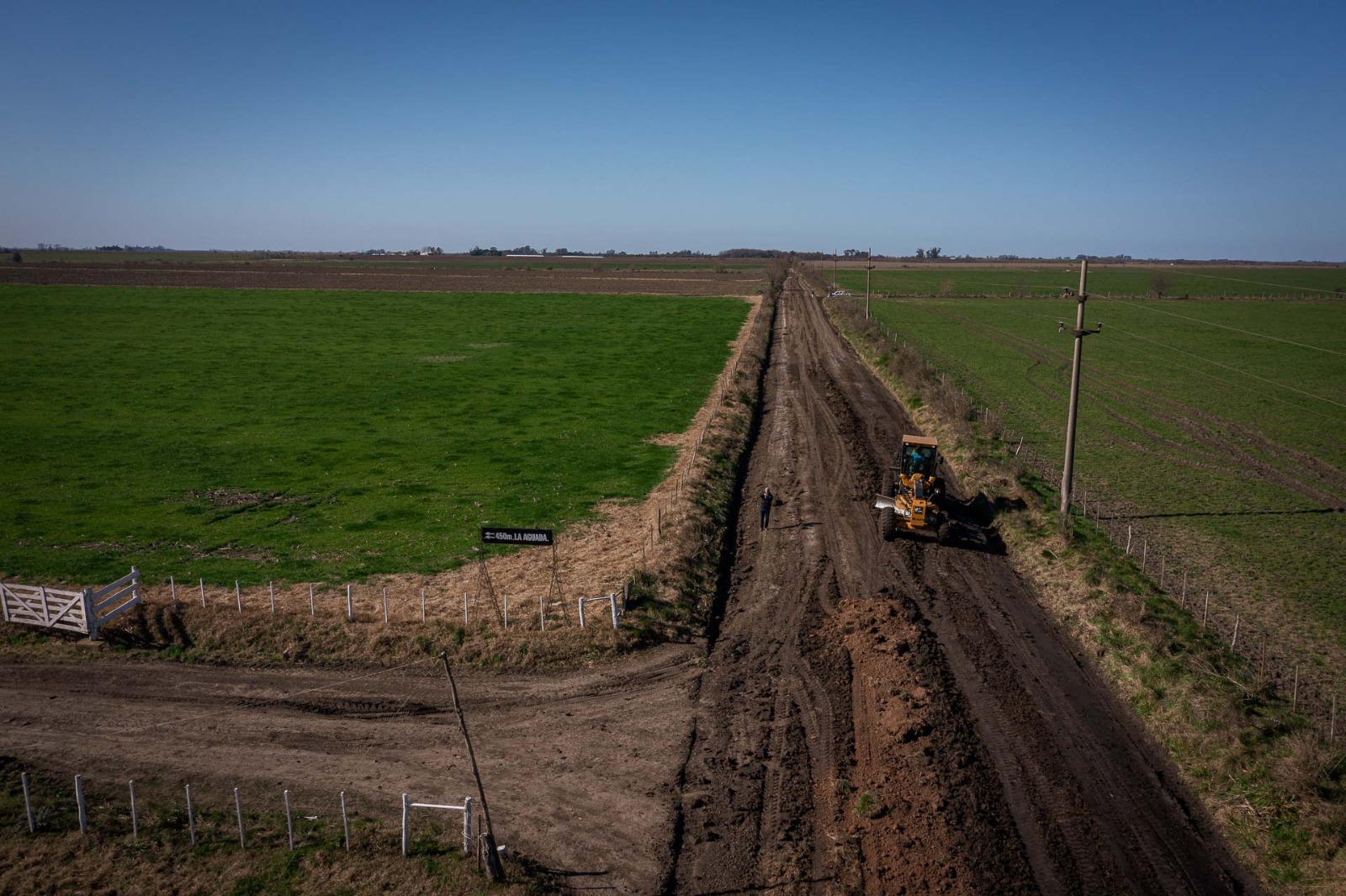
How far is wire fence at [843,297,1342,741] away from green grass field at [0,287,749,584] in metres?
18.9

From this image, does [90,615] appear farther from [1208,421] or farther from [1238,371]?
[1238,371]

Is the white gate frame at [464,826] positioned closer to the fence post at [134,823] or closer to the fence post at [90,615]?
the fence post at [134,823]

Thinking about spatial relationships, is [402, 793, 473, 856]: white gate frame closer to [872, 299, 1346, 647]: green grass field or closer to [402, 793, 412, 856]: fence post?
[402, 793, 412, 856]: fence post

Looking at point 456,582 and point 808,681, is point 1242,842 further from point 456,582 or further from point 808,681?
point 456,582

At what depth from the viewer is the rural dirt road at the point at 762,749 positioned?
44.9 ft

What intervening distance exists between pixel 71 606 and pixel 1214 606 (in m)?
33.3

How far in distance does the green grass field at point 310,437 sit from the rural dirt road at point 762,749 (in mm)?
7556

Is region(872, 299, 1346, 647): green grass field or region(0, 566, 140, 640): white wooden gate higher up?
region(872, 299, 1346, 647): green grass field

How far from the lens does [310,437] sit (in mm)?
42875

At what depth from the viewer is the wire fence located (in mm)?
18266

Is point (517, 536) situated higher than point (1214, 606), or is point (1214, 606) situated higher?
point (517, 536)

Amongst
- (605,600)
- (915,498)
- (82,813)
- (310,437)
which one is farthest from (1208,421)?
(82,813)

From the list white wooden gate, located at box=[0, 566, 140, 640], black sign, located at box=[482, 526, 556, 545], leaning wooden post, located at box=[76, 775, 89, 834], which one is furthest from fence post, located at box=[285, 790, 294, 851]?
white wooden gate, located at box=[0, 566, 140, 640]

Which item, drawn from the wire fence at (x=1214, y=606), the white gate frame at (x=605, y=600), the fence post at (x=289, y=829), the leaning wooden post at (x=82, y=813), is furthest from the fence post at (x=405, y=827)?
the wire fence at (x=1214, y=606)
